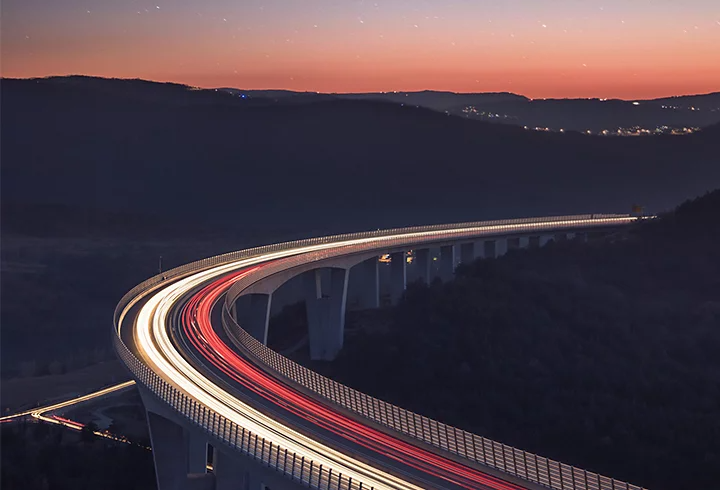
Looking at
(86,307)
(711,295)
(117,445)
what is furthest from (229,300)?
(86,307)

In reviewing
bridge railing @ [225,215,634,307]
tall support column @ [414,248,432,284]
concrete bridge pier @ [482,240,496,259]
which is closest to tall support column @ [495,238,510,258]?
concrete bridge pier @ [482,240,496,259]

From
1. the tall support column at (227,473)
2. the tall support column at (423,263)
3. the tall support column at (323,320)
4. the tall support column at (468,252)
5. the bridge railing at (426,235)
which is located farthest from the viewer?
the tall support column at (468,252)

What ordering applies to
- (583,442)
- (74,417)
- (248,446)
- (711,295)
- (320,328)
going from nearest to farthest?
(248,446), (583,442), (74,417), (320,328), (711,295)

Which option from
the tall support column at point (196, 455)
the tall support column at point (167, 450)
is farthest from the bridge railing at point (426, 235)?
the tall support column at point (167, 450)

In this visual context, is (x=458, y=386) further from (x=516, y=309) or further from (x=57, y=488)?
(x=57, y=488)

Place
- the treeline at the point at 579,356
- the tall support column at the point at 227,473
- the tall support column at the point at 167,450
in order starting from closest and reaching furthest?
the tall support column at the point at 227,473 < the tall support column at the point at 167,450 < the treeline at the point at 579,356

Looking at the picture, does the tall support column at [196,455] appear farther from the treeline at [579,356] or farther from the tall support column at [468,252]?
the tall support column at [468,252]

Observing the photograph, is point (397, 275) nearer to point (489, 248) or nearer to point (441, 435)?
point (489, 248)
